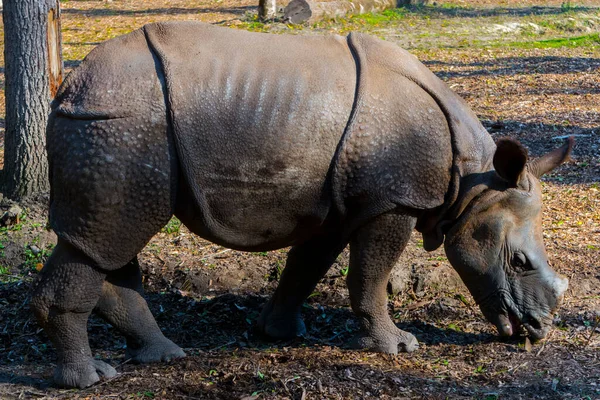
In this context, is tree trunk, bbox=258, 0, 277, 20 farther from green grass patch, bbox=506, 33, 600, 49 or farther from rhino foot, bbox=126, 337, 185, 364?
rhino foot, bbox=126, 337, 185, 364

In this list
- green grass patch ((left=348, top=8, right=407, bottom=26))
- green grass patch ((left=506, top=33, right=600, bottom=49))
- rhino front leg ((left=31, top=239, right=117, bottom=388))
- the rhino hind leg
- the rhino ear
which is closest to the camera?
rhino front leg ((left=31, top=239, right=117, bottom=388))

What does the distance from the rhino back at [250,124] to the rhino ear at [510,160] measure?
0.96 m

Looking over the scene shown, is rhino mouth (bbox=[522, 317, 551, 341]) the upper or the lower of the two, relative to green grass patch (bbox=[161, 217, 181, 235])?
upper

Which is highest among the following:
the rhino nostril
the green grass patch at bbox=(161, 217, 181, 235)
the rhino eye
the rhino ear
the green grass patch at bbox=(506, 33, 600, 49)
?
the rhino ear

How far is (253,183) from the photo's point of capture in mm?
4605

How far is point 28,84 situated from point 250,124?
3553mm

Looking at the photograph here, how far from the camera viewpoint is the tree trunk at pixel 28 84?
7.21 m

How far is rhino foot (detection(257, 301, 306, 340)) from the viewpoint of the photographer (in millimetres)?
5699

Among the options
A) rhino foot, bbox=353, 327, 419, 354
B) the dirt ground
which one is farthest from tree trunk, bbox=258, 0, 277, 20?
rhino foot, bbox=353, 327, 419, 354

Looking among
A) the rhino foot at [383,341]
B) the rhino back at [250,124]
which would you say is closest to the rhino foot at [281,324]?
the rhino foot at [383,341]

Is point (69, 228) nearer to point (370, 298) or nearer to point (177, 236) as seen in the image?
point (370, 298)

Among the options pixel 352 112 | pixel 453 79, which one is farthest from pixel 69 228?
pixel 453 79

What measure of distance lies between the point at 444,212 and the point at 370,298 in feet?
2.44

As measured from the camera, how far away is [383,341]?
535 cm
